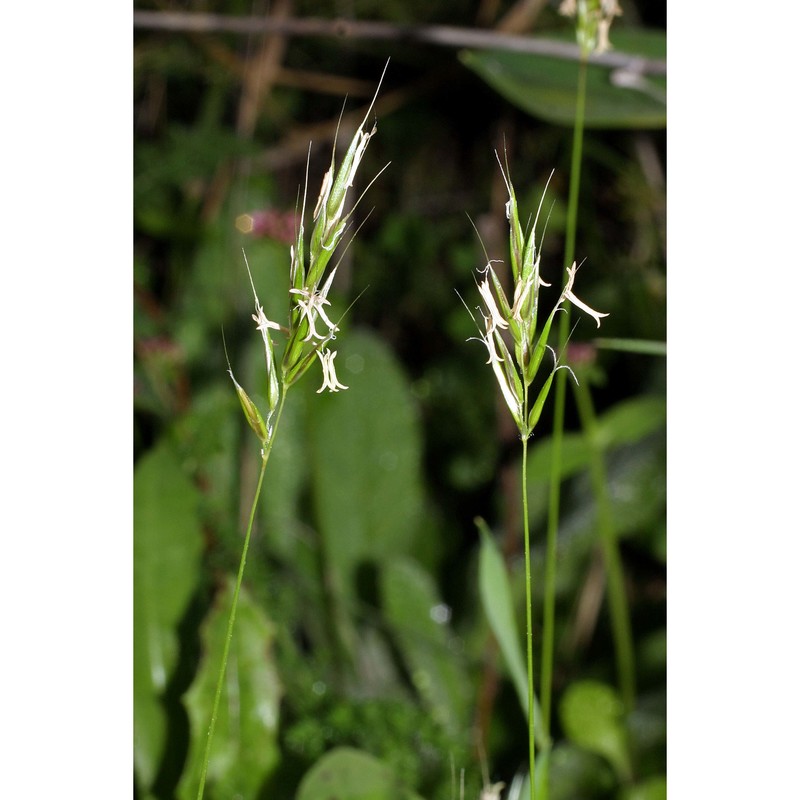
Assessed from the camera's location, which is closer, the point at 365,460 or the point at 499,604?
the point at 499,604

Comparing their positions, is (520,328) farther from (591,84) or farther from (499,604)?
(591,84)

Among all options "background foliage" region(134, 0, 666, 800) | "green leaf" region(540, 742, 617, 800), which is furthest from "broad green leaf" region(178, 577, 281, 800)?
"green leaf" region(540, 742, 617, 800)

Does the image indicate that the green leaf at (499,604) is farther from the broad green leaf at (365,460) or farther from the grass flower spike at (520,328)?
the broad green leaf at (365,460)

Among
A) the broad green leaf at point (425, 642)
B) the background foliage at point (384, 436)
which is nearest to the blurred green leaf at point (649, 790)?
the background foliage at point (384, 436)

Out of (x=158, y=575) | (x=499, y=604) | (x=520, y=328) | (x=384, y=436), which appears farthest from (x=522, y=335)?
(x=384, y=436)

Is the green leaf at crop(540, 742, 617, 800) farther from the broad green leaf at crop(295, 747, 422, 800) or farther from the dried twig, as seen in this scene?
the dried twig

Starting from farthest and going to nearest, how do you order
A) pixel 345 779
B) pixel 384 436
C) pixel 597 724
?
1. pixel 384 436
2. pixel 597 724
3. pixel 345 779
